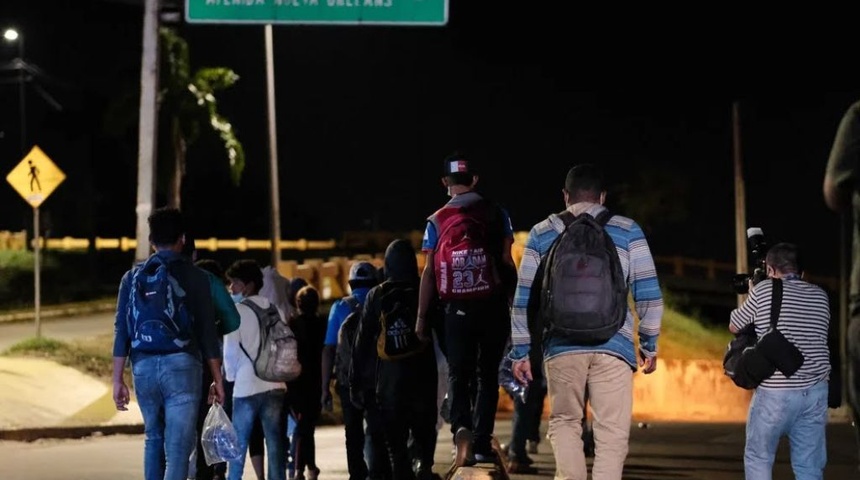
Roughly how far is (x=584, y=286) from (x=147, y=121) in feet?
34.5

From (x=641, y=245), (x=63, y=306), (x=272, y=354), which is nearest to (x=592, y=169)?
(x=641, y=245)

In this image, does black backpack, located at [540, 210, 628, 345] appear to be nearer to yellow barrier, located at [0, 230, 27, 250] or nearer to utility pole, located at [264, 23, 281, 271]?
utility pole, located at [264, 23, 281, 271]

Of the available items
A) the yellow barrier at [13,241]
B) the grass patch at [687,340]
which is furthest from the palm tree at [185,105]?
the yellow barrier at [13,241]

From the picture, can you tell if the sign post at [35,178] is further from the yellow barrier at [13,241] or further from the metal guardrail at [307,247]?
the yellow barrier at [13,241]

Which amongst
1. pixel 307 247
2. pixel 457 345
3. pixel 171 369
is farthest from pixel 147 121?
pixel 307 247

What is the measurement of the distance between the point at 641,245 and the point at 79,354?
50.5 feet

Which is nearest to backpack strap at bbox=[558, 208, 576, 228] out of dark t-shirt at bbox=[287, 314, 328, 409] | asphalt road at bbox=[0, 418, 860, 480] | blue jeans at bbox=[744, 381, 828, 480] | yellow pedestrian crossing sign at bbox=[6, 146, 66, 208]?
blue jeans at bbox=[744, 381, 828, 480]

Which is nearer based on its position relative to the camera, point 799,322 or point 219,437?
point 799,322

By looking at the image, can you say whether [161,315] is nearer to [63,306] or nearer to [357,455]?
[357,455]

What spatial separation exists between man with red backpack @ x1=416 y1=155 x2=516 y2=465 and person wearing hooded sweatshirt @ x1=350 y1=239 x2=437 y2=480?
433 mm

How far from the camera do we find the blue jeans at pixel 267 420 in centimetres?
1040

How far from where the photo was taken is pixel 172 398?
8156 millimetres

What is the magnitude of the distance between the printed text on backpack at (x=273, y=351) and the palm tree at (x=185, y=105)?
22.6 m

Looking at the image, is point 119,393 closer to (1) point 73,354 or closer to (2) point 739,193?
(1) point 73,354
